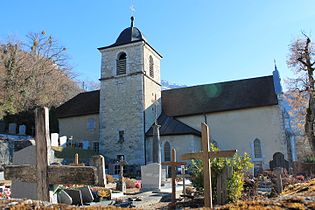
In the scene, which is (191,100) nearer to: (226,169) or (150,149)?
(150,149)

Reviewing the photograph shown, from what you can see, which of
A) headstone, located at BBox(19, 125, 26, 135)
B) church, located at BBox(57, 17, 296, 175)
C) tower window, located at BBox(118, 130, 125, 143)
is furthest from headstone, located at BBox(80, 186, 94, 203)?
headstone, located at BBox(19, 125, 26, 135)

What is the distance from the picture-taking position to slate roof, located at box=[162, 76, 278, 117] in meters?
26.0

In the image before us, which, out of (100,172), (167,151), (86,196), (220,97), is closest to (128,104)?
(167,151)

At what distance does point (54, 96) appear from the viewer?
37.2 metres

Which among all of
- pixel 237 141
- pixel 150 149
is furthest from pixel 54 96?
pixel 237 141

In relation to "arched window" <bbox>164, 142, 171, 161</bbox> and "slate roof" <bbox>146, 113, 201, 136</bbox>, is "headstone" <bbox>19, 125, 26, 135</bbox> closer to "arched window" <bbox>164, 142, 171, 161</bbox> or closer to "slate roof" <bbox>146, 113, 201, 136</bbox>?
"slate roof" <bbox>146, 113, 201, 136</bbox>

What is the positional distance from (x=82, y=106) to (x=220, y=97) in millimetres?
13857

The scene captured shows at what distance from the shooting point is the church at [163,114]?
2500 cm

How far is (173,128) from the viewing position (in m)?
25.8

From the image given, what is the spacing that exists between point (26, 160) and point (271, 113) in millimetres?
22358

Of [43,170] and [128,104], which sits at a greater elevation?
[128,104]

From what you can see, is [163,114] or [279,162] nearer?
[279,162]

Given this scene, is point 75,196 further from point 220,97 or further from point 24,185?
point 220,97

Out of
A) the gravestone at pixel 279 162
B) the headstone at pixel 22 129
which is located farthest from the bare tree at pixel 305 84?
the headstone at pixel 22 129
